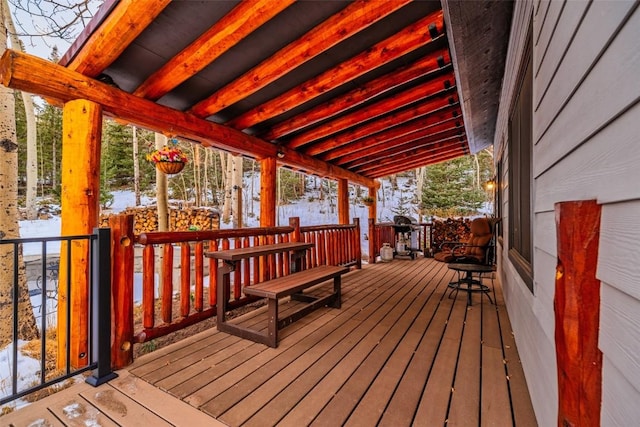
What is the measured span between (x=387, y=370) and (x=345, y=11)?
9.80 ft

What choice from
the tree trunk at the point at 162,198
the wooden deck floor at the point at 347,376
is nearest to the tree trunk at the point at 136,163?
the tree trunk at the point at 162,198

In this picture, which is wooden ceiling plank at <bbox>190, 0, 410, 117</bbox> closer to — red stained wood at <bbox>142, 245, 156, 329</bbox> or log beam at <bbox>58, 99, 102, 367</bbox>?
log beam at <bbox>58, 99, 102, 367</bbox>

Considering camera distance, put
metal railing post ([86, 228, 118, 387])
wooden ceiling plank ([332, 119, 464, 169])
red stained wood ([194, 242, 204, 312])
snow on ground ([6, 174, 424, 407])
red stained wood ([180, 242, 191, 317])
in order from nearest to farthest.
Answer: metal railing post ([86, 228, 118, 387])
red stained wood ([180, 242, 191, 317])
red stained wood ([194, 242, 204, 312])
snow on ground ([6, 174, 424, 407])
wooden ceiling plank ([332, 119, 464, 169])

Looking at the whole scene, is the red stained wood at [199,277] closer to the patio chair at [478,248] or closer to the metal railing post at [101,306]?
the metal railing post at [101,306]

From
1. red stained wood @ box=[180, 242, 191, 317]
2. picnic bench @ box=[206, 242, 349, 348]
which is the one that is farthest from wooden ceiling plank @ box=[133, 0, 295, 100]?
picnic bench @ box=[206, 242, 349, 348]

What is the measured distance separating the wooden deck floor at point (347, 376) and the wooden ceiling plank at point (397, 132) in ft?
10.9

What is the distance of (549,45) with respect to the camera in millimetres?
1260

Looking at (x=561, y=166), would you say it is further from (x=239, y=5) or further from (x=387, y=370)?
(x=239, y=5)

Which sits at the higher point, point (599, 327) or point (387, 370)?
point (599, 327)

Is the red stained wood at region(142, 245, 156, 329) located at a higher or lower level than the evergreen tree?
lower

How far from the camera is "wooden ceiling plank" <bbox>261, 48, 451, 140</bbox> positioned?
3.27m

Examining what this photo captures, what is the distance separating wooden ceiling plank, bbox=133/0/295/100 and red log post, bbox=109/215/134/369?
160 centimetres

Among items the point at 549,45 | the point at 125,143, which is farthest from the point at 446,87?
the point at 125,143

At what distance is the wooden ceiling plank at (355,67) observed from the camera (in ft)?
8.86
